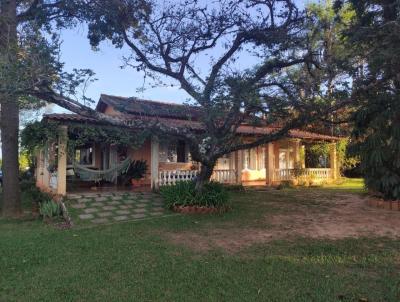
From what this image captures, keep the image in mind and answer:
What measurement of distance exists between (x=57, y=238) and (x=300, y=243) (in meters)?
5.09

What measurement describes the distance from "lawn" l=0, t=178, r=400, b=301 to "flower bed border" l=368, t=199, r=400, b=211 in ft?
3.38

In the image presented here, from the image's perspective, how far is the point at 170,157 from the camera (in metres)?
18.3

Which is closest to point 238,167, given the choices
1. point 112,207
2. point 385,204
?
point 385,204

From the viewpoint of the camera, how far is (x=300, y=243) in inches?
291

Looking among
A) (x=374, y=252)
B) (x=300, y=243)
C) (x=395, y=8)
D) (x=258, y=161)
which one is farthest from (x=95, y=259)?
(x=258, y=161)

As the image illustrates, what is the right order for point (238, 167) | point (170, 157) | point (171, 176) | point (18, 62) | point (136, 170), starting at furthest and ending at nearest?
point (170, 157) < point (238, 167) < point (136, 170) < point (171, 176) < point (18, 62)

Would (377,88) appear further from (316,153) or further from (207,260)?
(316,153)

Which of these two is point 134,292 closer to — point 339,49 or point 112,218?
point 112,218

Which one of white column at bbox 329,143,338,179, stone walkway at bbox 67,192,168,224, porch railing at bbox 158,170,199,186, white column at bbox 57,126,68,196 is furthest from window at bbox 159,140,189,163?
white column at bbox 329,143,338,179

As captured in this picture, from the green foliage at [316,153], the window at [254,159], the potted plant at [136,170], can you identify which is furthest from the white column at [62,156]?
the green foliage at [316,153]

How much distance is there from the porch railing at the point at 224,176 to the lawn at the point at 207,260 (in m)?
7.22

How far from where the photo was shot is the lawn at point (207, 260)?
4.84 m

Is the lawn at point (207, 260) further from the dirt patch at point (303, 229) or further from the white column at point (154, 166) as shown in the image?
the white column at point (154, 166)

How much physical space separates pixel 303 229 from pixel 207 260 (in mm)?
3297
